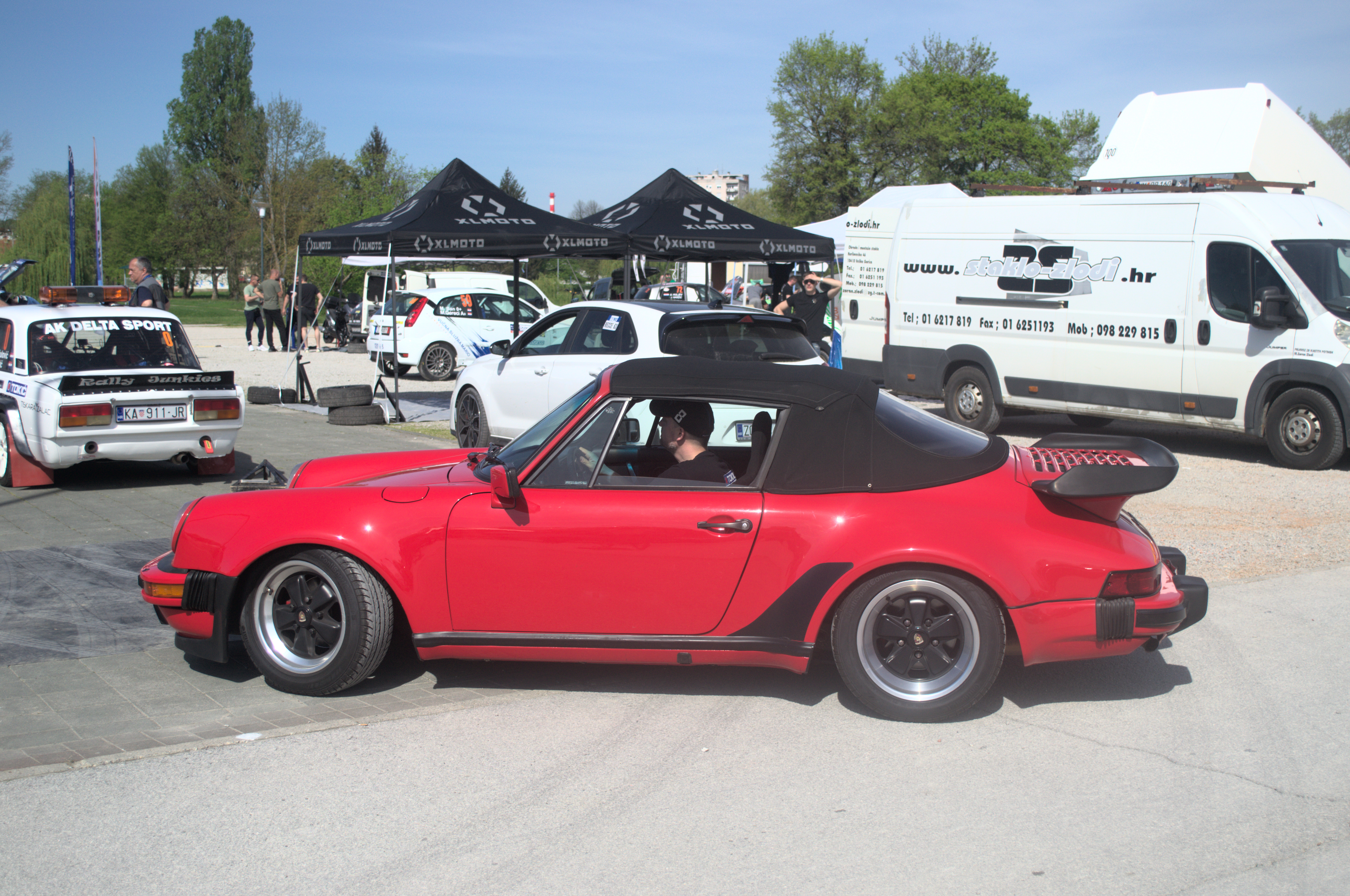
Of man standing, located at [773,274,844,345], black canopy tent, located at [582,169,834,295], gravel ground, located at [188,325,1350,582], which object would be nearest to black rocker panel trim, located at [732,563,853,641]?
gravel ground, located at [188,325,1350,582]

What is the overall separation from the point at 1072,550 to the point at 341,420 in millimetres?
10673

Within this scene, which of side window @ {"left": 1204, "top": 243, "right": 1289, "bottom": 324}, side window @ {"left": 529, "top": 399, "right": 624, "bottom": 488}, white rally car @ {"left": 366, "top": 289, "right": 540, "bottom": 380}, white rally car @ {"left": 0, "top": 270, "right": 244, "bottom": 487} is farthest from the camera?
white rally car @ {"left": 366, "top": 289, "right": 540, "bottom": 380}

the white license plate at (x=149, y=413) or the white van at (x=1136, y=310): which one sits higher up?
the white van at (x=1136, y=310)

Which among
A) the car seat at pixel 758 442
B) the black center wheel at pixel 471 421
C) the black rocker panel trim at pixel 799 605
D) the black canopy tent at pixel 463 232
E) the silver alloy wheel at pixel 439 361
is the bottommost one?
the black rocker panel trim at pixel 799 605

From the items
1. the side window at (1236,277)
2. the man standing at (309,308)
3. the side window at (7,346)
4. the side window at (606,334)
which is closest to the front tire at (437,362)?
the man standing at (309,308)

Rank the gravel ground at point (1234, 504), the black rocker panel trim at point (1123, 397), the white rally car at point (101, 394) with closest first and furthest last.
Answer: the gravel ground at point (1234, 504) < the white rally car at point (101, 394) < the black rocker panel trim at point (1123, 397)

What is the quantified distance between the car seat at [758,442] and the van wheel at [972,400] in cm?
847

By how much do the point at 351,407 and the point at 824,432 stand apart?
10.0 m

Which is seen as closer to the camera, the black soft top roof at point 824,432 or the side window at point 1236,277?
the black soft top roof at point 824,432

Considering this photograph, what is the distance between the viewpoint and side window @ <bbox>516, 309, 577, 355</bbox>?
388 inches

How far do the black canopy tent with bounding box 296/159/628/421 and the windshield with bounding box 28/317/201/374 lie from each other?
359 centimetres

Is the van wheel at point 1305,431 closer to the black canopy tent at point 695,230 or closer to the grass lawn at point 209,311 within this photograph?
the black canopy tent at point 695,230

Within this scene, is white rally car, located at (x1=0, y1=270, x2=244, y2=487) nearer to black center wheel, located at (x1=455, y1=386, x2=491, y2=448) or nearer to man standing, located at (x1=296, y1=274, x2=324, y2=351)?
black center wheel, located at (x1=455, y1=386, x2=491, y2=448)

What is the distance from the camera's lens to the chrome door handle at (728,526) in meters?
4.08
